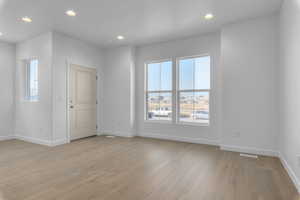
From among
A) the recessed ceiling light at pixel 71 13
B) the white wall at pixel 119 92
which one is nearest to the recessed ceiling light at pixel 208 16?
the white wall at pixel 119 92

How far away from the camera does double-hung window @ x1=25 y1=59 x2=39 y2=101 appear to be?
194 inches

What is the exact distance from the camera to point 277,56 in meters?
3.45

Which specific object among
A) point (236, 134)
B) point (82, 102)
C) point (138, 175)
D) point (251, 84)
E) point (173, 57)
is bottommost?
point (138, 175)

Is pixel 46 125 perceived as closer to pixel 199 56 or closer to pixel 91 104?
pixel 91 104

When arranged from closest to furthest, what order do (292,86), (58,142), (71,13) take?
(292,86)
(71,13)
(58,142)

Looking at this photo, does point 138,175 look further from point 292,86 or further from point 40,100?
point 40,100

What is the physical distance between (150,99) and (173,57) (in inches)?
60.6

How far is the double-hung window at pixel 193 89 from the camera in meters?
4.57

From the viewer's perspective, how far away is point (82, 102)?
5.19 m

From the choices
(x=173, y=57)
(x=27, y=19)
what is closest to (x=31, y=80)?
(x=27, y=19)

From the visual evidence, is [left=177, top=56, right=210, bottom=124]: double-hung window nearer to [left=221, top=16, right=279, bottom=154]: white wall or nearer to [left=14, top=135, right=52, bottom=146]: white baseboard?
[left=221, top=16, right=279, bottom=154]: white wall

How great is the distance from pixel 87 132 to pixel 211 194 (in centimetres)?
433

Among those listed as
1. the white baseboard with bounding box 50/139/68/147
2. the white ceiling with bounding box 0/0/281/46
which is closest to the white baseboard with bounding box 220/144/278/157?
the white ceiling with bounding box 0/0/281/46

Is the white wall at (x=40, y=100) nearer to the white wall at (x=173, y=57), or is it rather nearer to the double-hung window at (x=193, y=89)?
the white wall at (x=173, y=57)
